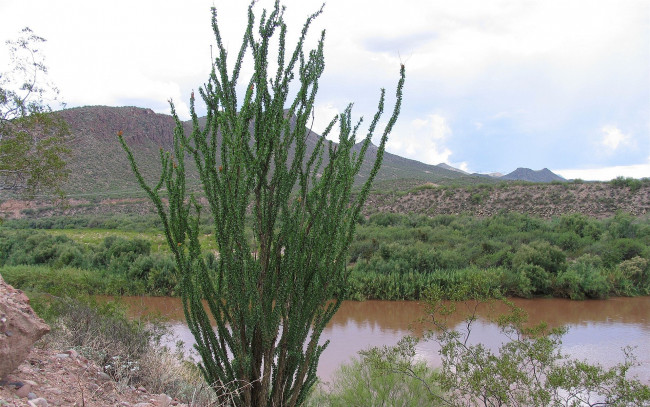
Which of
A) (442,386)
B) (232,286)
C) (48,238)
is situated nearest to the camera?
(232,286)

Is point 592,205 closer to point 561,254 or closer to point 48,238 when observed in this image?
point 561,254

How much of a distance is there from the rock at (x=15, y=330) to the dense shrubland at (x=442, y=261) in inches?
377

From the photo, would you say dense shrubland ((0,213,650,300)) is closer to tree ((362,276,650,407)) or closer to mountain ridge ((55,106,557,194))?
tree ((362,276,650,407))

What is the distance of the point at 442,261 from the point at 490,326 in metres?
5.11

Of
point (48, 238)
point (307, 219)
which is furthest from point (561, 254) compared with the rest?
point (48, 238)

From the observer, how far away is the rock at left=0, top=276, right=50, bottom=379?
3055 mm

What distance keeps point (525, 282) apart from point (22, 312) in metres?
12.6

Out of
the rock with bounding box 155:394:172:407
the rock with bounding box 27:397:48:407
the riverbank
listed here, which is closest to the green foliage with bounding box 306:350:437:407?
the rock with bounding box 155:394:172:407

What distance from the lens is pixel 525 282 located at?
13.1 meters

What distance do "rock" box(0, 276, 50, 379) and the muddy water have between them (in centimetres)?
361

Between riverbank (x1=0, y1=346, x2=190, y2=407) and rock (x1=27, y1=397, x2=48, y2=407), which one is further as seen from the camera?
riverbank (x1=0, y1=346, x2=190, y2=407)

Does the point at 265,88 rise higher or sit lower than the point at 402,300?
higher

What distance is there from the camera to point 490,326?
33.0ft

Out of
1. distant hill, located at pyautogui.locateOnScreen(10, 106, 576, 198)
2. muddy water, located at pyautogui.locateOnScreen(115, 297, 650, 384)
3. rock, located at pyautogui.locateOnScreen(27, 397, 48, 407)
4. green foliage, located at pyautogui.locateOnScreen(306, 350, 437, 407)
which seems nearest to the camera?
rock, located at pyautogui.locateOnScreen(27, 397, 48, 407)
